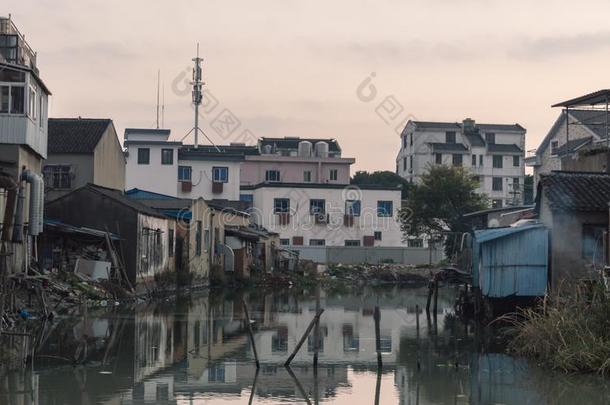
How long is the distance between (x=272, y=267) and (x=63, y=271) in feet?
90.0

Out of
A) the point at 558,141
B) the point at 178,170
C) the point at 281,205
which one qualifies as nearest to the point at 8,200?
the point at 178,170

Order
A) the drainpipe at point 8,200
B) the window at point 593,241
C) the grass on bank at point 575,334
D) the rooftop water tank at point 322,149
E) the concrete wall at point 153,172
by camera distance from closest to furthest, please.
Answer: the grass on bank at point 575,334, the drainpipe at point 8,200, the window at point 593,241, the concrete wall at point 153,172, the rooftop water tank at point 322,149

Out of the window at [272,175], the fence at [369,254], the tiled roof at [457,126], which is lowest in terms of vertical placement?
the fence at [369,254]

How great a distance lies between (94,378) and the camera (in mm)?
17250

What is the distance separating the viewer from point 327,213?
73.5 m

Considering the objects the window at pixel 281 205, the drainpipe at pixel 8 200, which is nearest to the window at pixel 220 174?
the window at pixel 281 205

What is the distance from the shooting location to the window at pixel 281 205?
73.1 metres

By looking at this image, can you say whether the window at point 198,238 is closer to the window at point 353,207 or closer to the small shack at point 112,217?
the small shack at point 112,217

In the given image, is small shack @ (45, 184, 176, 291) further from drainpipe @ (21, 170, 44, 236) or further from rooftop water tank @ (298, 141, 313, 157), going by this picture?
rooftop water tank @ (298, 141, 313, 157)

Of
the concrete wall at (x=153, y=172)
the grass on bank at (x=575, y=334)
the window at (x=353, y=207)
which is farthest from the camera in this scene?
the window at (x=353, y=207)

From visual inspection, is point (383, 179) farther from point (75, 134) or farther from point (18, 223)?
point (18, 223)

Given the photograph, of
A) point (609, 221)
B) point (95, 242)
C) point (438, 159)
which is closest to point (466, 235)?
point (609, 221)

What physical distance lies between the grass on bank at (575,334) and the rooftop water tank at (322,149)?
64.8 meters

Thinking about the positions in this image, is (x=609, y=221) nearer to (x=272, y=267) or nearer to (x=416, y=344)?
(x=416, y=344)
